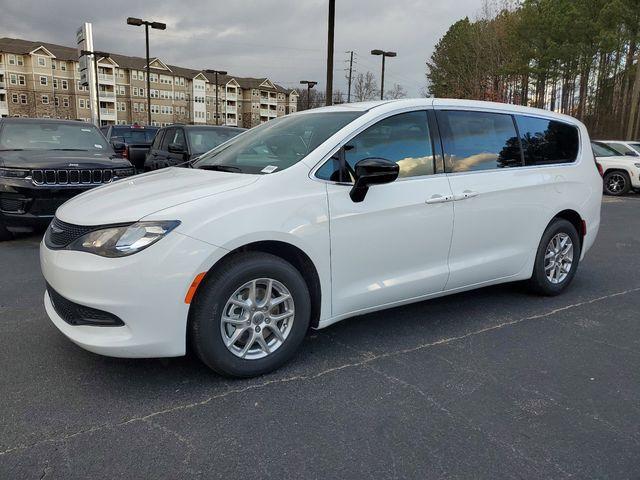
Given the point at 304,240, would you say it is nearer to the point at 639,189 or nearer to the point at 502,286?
the point at 502,286

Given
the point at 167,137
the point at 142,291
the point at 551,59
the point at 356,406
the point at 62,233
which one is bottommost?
the point at 356,406

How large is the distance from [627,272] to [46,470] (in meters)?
6.01

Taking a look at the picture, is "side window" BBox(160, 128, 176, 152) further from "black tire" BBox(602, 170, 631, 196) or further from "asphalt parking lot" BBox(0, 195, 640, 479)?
"black tire" BBox(602, 170, 631, 196)

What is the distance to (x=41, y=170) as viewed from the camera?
21.6ft

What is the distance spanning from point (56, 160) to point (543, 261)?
6.01 m

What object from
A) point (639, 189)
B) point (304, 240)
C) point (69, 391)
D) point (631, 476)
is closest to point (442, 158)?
point (304, 240)

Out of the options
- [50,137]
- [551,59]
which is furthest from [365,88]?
[50,137]

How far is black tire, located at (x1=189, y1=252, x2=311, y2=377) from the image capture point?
2.87m

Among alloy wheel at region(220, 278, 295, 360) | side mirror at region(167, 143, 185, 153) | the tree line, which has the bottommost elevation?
alloy wheel at region(220, 278, 295, 360)

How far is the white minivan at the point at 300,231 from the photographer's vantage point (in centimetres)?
278

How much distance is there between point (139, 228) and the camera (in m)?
2.77

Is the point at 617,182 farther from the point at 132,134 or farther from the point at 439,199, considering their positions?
the point at 132,134

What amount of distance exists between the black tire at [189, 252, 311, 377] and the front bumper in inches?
3.7

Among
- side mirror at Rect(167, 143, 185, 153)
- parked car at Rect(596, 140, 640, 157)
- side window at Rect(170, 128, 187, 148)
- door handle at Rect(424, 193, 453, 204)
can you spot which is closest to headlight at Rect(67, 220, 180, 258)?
door handle at Rect(424, 193, 453, 204)
